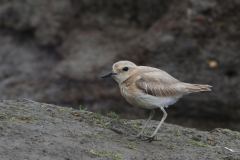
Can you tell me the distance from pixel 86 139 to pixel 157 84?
1.86 m

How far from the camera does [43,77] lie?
15516mm

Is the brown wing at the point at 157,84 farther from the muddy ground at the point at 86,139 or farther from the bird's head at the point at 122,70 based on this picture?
the muddy ground at the point at 86,139

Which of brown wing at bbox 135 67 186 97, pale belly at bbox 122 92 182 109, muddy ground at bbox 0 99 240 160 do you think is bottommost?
muddy ground at bbox 0 99 240 160

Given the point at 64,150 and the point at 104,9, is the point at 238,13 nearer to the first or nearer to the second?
the point at 104,9

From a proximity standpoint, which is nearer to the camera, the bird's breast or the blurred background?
the bird's breast

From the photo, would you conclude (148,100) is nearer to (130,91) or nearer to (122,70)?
(130,91)

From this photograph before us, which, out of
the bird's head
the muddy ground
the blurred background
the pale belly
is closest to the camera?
the muddy ground

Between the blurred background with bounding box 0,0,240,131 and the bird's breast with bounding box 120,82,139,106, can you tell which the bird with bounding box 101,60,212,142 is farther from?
the blurred background with bounding box 0,0,240,131

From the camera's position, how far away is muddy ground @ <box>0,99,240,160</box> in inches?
207

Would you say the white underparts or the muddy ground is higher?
the white underparts

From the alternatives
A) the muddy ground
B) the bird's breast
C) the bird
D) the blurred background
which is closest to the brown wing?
the bird

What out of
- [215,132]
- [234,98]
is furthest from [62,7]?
[215,132]

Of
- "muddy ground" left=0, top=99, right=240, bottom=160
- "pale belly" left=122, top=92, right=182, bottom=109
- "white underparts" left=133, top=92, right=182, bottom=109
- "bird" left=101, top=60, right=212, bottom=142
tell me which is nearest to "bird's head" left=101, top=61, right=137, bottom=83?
"bird" left=101, top=60, right=212, bottom=142

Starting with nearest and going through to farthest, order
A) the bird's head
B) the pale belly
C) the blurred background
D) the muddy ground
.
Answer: the muddy ground
the pale belly
the bird's head
the blurred background
